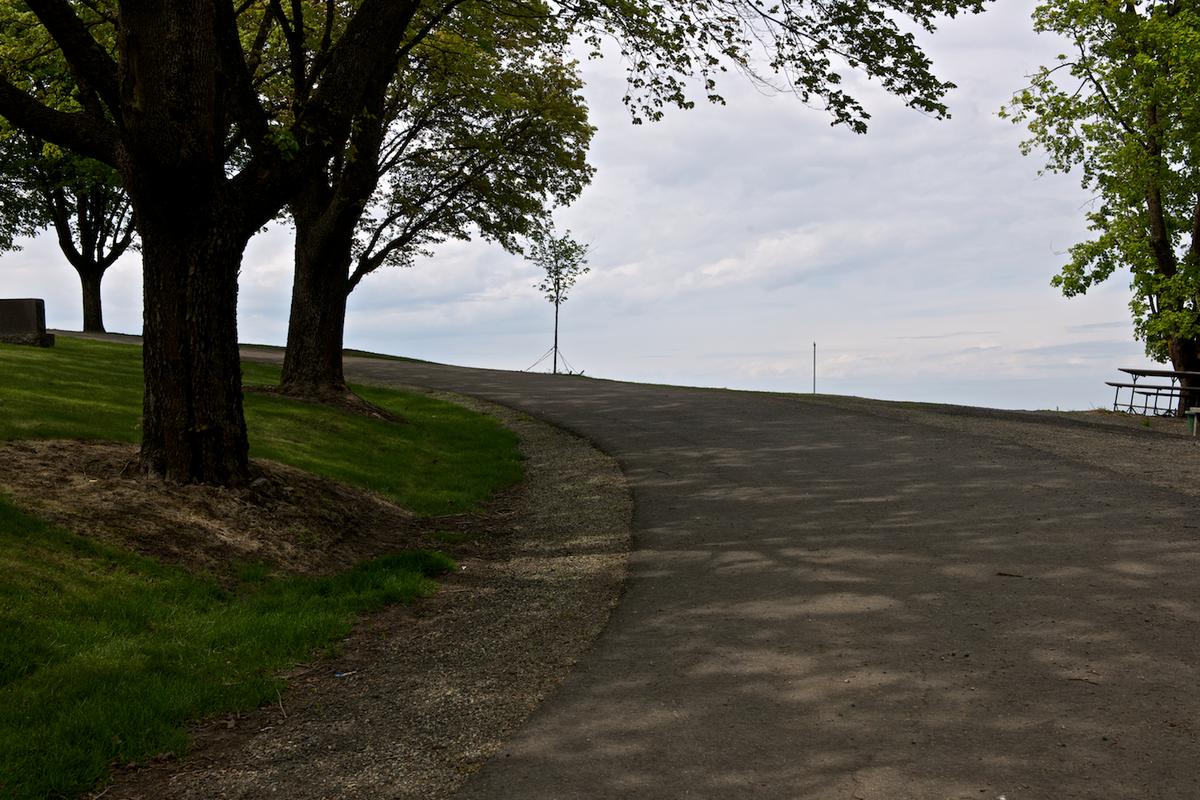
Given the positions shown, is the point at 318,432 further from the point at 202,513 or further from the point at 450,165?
the point at 450,165

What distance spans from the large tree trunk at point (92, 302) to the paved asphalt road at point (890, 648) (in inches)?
1553

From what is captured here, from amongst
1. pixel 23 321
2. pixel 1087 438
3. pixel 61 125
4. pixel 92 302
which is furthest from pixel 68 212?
pixel 1087 438

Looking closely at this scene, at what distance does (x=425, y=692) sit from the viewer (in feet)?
19.2

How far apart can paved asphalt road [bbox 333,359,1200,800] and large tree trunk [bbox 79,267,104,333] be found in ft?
Result: 129

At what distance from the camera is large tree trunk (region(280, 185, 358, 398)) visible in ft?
60.2

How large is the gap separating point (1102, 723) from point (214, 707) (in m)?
5.46

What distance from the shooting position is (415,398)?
22875mm

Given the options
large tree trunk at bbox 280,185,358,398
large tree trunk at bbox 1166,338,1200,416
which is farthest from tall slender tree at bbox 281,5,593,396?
large tree trunk at bbox 1166,338,1200,416

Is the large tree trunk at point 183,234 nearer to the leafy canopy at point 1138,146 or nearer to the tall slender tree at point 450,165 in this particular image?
the tall slender tree at point 450,165

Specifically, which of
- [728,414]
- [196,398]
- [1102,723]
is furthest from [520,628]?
[728,414]

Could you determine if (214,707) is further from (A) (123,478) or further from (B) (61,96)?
(B) (61,96)

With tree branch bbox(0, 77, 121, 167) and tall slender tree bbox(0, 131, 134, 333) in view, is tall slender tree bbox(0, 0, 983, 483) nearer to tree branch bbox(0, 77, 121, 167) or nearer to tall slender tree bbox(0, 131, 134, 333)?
tree branch bbox(0, 77, 121, 167)

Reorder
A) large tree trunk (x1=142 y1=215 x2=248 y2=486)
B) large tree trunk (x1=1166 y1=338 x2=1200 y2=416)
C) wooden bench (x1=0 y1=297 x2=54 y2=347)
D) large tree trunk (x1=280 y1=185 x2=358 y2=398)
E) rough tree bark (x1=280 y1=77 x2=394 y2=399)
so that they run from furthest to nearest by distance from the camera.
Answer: large tree trunk (x1=1166 y1=338 x2=1200 y2=416) → wooden bench (x1=0 y1=297 x2=54 y2=347) → large tree trunk (x1=280 y1=185 x2=358 y2=398) → rough tree bark (x1=280 y1=77 x2=394 y2=399) → large tree trunk (x1=142 y1=215 x2=248 y2=486)

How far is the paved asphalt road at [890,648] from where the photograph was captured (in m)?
4.50
